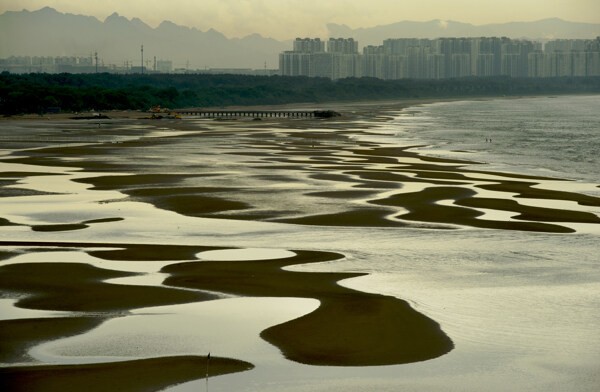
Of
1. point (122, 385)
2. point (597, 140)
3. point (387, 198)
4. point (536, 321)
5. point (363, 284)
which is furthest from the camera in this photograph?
point (597, 140)

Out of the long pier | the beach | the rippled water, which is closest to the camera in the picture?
the beach

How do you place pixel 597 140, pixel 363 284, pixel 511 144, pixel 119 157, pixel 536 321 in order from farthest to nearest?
pixel 597 140, pixel 511 144, pixel 119 157, pixel 363 284, pixel 536 321

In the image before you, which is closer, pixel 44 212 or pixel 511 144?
pixel 44 212

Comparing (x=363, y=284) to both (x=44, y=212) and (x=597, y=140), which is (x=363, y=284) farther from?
(x=597, y=140)

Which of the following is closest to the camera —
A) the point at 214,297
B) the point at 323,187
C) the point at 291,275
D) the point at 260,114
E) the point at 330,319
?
the point at 330,319

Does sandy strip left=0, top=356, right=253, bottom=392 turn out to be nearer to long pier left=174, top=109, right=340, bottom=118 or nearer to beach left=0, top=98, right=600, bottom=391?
beach left=0, top=98, right=600, bottom=391

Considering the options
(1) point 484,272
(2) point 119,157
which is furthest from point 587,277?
(2) point 119,157

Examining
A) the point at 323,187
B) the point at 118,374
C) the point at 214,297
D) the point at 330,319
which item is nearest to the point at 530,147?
the point at 323,187

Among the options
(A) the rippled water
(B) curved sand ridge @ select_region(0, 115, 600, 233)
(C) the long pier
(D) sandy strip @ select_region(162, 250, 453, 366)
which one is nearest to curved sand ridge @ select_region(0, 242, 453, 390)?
(D) sandy strip @ select_region(162, 250, 453, 366)

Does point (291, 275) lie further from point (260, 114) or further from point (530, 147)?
point (260, 114)
